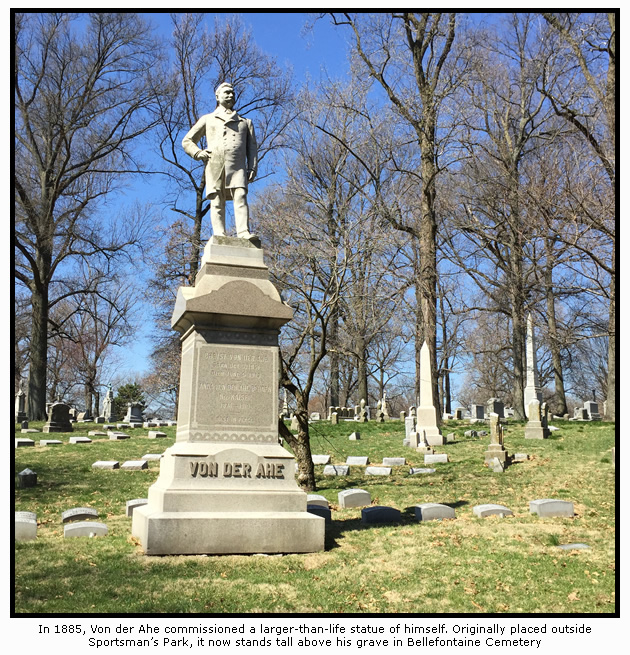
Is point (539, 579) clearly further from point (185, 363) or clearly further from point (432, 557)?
point (185, 363)

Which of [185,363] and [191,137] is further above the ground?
[191,137]

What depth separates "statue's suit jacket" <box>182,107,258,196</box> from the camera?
843 centimetres

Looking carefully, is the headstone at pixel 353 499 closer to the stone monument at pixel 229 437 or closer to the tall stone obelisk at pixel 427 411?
the stone monument at pixel 229 437

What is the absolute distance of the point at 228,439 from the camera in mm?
7301

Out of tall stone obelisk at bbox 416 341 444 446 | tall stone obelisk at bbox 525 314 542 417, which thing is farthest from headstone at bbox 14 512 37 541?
tall stone obelisk at bbox 525 314 542 417

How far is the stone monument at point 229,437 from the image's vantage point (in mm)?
6699

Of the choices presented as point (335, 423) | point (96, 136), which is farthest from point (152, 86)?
point (335, 423)

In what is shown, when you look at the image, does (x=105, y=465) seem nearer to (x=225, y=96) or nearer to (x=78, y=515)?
(x=78, y=515)

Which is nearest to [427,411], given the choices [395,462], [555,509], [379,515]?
[395,462]

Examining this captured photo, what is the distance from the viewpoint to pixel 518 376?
28.0m

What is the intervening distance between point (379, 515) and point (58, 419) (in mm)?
18595

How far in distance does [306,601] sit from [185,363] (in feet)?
11.0

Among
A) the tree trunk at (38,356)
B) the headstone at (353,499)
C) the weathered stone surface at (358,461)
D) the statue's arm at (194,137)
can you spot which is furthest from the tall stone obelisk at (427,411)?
the tree trunk at (38,356)

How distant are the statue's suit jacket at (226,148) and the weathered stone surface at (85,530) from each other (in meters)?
4.39
